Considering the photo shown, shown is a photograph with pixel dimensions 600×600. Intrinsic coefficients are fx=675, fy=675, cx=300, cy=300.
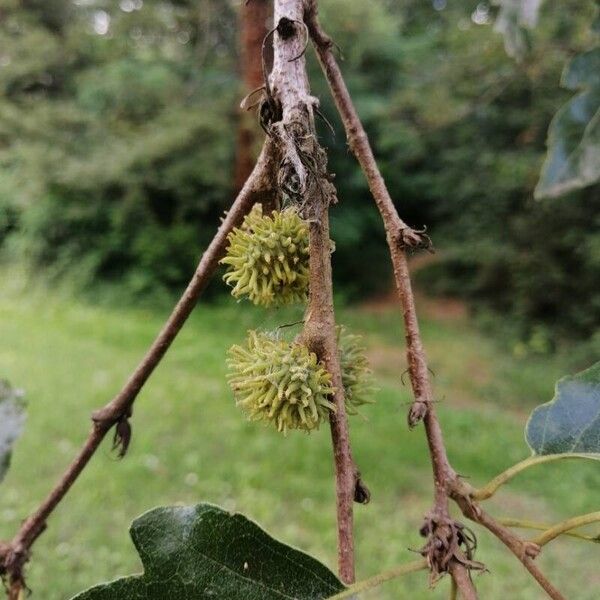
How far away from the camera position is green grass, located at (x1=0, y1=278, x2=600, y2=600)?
10.4 ft

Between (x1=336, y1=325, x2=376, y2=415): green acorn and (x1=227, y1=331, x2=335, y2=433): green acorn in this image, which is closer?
(x1=227, y1=331, x2=335, y2=433): green acorn

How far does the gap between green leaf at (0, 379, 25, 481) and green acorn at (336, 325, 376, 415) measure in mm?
520

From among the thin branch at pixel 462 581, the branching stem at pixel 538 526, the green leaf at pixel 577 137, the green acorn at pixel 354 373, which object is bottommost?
the thin branch at pixel 462 581

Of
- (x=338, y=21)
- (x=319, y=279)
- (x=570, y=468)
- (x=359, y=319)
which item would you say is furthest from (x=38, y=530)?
(x=359, y=319)

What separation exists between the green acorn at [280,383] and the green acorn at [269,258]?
0.05 metres

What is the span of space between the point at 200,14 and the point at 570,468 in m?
6.01

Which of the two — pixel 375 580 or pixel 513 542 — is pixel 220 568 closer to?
pixel 375 580

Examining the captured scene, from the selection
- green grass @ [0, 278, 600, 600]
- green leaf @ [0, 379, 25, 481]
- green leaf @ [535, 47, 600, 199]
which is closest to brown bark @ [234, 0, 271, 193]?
green grass @ [0, 278, 600, 600]

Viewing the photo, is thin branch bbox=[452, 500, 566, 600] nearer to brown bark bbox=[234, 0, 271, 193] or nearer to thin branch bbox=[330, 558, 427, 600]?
thin branch bbox=[330, 558, 427, 600]

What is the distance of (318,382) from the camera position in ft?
1.89

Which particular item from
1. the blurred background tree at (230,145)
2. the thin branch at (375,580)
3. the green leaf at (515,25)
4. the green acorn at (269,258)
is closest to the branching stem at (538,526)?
the thin branch at (375,580)

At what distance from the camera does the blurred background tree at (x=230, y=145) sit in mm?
6336

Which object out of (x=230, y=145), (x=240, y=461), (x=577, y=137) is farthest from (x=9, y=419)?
(x=230, y=145)

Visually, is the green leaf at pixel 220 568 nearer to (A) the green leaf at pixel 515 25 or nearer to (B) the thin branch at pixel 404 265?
(B) the thin branch at pixel 404 265
